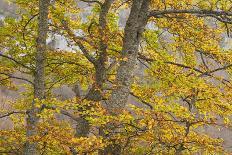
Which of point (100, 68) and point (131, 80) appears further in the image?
point (100, 68)

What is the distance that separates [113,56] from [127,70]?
2.10m

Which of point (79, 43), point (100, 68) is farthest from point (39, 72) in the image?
point (100, 68)

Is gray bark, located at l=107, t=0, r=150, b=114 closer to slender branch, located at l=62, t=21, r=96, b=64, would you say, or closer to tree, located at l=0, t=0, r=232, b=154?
tree, located at l=0, t=0, r=232, b=154

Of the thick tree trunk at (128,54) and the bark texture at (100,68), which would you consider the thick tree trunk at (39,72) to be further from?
the thick tree trunk at (128,54)

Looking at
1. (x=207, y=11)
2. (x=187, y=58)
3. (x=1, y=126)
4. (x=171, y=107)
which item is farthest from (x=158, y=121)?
(x=1, y=126)

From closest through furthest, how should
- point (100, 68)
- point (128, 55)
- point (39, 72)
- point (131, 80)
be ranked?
1. point (128, 55)
2. point (131, 80)
3. point (39, 72)
4. point (100, 68)

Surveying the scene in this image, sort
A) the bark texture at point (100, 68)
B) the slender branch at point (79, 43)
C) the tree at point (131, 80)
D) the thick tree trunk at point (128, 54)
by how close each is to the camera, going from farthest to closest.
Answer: the bark texture at point (100, 68), the slender branch at point (79, 43), the thick tree trunk at point (128, 54), the tree at point (131, 80)

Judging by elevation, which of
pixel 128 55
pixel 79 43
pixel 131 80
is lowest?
pixel 131 80

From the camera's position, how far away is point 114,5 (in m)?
A: 11.7

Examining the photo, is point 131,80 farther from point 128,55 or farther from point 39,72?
point 39,72

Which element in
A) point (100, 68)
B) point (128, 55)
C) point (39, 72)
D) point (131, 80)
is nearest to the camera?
point (128, 55)

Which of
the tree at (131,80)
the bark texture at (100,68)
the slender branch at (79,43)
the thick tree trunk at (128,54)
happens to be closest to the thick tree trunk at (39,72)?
the tree at (131,80)

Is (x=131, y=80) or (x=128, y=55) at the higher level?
(x=128, y=55)

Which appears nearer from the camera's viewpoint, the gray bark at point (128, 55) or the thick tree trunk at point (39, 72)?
the gray bark at point (128, 55)
